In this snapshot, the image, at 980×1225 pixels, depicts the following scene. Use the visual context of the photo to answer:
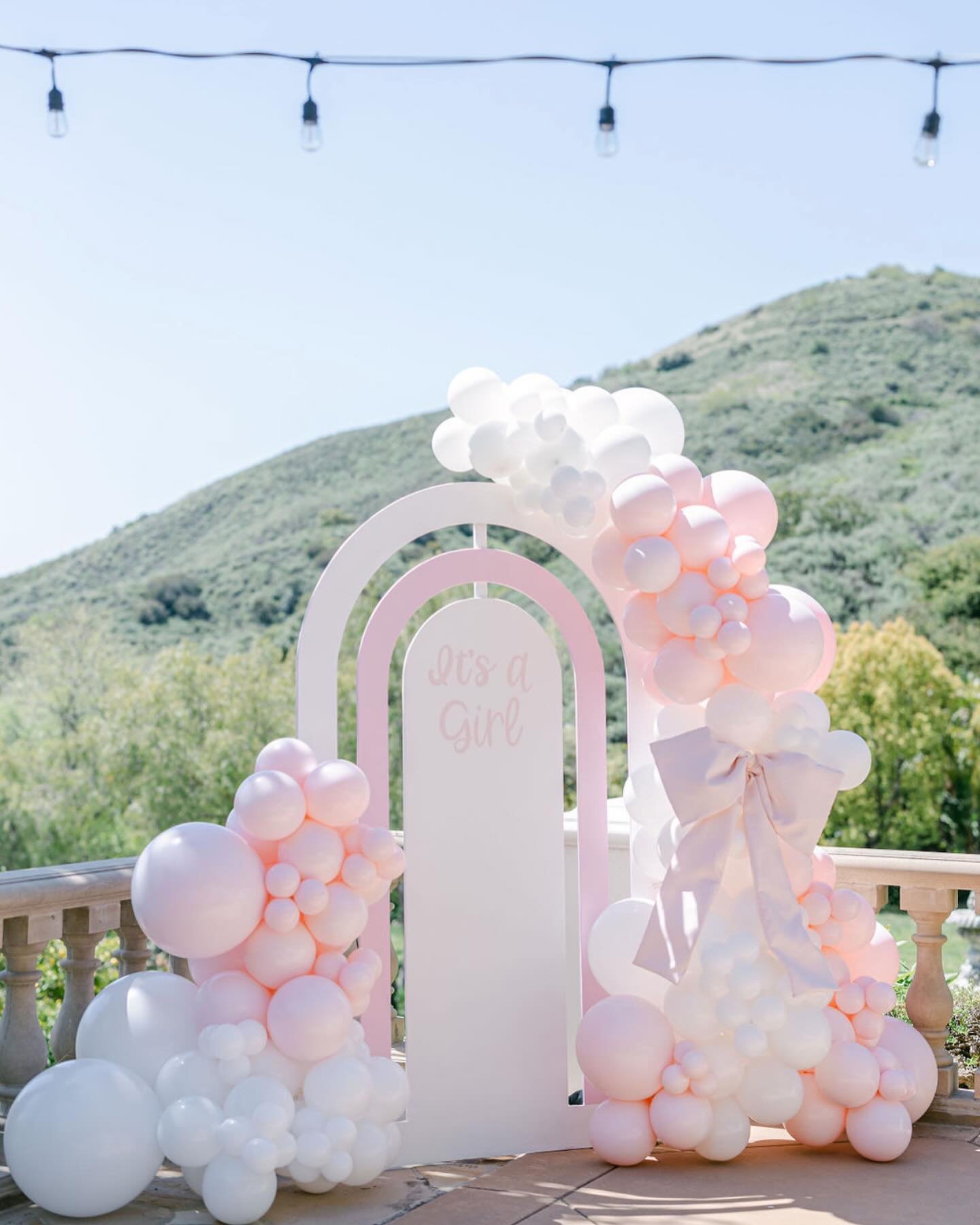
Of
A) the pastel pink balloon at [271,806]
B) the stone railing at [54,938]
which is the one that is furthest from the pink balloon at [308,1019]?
the stone railing at [54,938]

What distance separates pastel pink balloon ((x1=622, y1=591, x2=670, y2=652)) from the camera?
3.40 metres

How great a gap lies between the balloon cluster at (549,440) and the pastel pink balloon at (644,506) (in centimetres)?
9

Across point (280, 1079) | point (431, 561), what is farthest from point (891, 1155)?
point (431, 561)

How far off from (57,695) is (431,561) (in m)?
19.2

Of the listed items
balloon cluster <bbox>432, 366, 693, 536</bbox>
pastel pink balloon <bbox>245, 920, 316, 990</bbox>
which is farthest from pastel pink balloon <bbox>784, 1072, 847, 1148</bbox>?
balloon cluster <bbox>432, 366, 693, 536</bbox>

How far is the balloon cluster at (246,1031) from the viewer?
9.04ft

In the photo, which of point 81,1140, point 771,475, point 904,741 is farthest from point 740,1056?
point 771,475

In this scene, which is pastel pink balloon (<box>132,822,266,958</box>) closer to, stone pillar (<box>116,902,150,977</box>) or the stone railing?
the stone railing

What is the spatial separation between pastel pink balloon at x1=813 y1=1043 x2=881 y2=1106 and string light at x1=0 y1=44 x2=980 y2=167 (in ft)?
8.09

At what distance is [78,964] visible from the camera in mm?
3330

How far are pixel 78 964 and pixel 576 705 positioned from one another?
1493 millimetres

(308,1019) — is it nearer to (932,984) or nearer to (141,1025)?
(141,1025)

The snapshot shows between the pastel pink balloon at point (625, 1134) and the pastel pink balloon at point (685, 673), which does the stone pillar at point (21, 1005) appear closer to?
the pastel pink balloon at point (625, 1134)

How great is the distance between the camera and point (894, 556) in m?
21.6
